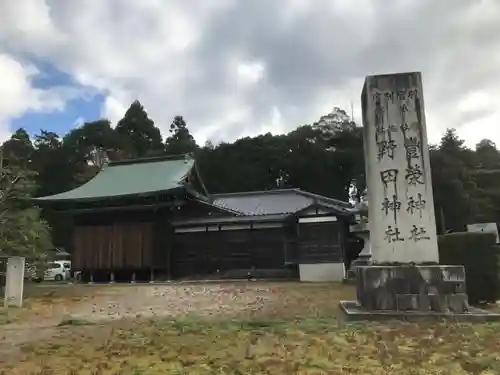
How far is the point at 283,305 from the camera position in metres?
9.90

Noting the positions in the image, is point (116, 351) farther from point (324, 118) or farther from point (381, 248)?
point (324, 118)

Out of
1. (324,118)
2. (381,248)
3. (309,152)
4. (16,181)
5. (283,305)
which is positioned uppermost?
(324,118)

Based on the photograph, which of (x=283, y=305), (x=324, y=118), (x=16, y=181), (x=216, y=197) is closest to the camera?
(x=283, y=305)

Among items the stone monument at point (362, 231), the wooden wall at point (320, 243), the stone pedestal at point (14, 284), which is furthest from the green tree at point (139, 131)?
the stone pedestal at point (14, 284)

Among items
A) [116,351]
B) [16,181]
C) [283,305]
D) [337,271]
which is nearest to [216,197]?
[337,271]

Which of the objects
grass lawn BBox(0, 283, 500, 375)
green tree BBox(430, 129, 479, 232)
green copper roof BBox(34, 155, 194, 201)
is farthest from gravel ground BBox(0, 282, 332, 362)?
green tree BBox(430, 129, 479, 232)

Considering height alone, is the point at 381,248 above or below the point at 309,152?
below

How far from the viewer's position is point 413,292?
7.57m

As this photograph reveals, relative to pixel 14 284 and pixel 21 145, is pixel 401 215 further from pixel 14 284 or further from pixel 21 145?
pixel 21 145

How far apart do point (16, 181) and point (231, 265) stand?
32.6ft

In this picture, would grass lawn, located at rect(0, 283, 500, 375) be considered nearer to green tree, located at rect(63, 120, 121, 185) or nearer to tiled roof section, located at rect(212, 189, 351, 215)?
tiled roof section, located at rect(212, 189, 351, 215)

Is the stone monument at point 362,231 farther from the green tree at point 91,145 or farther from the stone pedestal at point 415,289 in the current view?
the green tree at point 91,145

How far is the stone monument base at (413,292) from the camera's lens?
738 centimetres

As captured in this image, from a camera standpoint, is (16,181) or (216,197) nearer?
(16,181)
